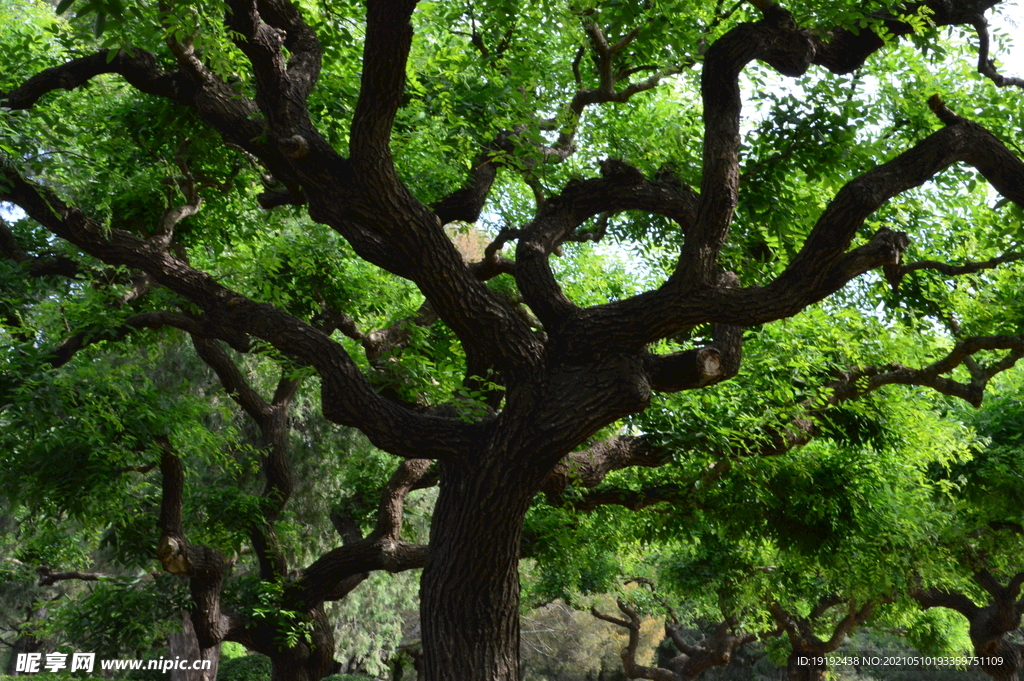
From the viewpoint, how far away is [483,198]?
8172mm

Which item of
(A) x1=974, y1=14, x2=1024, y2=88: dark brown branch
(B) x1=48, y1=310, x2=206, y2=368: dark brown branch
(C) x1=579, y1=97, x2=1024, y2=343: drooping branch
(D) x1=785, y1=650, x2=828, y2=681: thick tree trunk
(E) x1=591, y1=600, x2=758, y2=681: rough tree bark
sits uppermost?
(A) x1=974, y1=14, x2=1024, y2=88: dark brown branch

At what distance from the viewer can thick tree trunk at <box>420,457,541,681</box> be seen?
486 centimetres

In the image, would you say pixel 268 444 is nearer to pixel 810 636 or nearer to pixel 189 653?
pixel 189 653

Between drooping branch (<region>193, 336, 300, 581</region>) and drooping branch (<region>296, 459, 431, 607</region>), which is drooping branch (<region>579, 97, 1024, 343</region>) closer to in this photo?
drooping branch (<region>296, 459, 431, 607</region>)

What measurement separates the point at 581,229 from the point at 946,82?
3574mm

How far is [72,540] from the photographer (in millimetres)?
10711

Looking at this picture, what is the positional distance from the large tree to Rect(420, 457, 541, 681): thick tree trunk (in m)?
0.01

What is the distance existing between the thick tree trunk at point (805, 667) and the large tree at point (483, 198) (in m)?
10.8

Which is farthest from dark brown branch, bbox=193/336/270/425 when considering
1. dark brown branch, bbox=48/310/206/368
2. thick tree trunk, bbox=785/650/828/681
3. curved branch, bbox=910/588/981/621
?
thick tree trunk, bbox=785/650/828/681

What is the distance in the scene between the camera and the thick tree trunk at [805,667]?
17.7 metres

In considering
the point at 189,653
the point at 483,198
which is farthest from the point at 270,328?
the point at 189,653

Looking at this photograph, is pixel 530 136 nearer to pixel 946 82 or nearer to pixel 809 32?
pixel 809 32

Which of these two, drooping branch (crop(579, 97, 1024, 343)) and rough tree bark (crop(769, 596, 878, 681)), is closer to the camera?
drooping branch (crop(579, 97, 1024, 343))

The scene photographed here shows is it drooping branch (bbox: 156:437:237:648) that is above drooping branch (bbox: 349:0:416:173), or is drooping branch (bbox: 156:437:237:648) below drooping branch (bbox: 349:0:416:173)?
below
